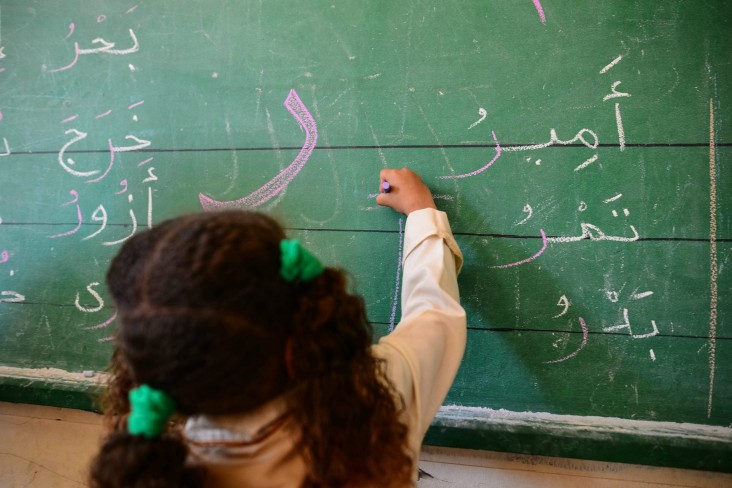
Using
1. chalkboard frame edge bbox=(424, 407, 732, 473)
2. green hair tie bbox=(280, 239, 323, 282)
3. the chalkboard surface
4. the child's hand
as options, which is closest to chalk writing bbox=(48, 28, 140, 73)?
the chalkboard surface

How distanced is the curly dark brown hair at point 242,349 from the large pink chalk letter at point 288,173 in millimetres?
338

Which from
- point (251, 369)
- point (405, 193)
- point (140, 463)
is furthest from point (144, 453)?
point (405, 193)

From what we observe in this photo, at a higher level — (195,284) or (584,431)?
(195,284)

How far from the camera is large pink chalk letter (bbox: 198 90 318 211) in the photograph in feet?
3.10

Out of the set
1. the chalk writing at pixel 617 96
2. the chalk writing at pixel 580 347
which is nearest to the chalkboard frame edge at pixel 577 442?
the chalk writing at pixel 580 347

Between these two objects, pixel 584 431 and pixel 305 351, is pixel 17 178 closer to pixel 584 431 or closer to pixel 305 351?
pixel 305 351

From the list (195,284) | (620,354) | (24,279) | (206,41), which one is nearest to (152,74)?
(206,41)

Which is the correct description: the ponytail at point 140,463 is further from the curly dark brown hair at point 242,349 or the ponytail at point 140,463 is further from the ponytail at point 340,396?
the ponytail at point 340,396

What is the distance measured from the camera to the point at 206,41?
975 mm

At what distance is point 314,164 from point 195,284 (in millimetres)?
472

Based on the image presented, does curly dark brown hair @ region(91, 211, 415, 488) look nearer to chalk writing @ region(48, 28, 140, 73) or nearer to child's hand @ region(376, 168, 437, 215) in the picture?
child's hand @ region(376, 168, 437, 215)

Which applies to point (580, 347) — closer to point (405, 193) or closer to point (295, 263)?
point (405, 193)

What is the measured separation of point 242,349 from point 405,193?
0.44m

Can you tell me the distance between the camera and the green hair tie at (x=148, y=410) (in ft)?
1.83
